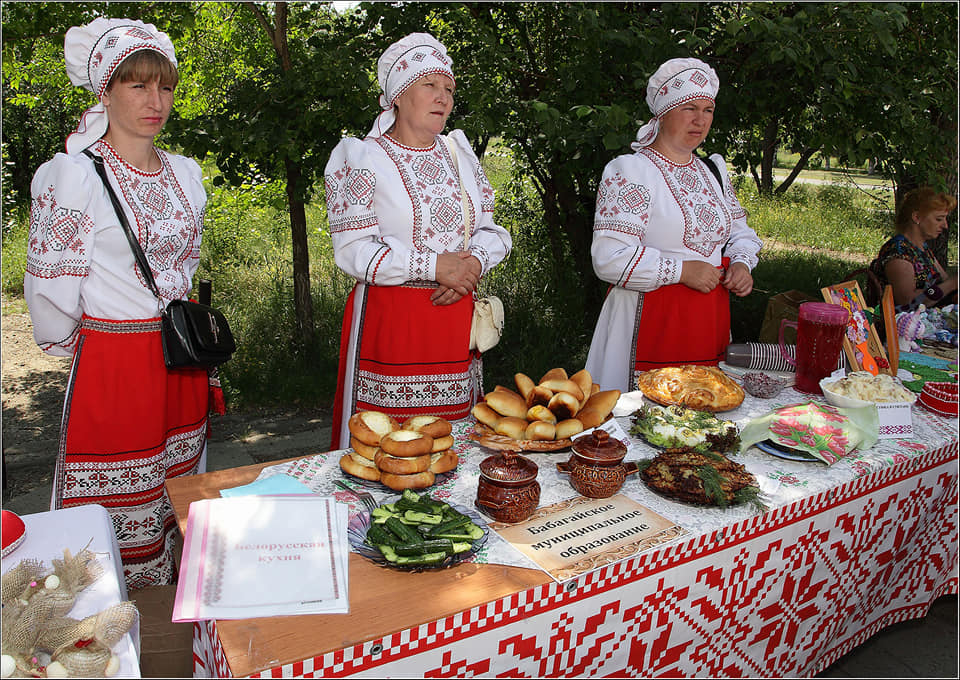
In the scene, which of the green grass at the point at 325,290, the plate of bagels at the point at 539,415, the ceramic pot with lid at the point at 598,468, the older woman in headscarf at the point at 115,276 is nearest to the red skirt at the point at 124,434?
the older woman in headscarf at the point at 115,276

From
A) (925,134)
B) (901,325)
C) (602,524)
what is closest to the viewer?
(602,524)

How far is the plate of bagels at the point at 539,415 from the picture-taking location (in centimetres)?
208

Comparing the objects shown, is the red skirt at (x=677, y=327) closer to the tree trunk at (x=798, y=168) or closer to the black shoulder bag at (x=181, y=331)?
the black shoulder bag at (x=181, y=331)

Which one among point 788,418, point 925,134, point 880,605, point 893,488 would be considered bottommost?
point 880,605

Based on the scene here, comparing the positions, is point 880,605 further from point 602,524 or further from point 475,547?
point 475,547

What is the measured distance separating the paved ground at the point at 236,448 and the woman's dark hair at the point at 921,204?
7.44 feet

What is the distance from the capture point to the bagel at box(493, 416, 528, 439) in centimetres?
210

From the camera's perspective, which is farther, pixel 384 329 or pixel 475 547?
pixel 384 329

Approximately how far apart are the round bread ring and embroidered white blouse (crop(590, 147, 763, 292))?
151 cm

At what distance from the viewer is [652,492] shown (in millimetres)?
1948

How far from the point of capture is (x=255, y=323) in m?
6.09

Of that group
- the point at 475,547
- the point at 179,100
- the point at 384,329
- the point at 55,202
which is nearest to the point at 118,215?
the point at 55,202

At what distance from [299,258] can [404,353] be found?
2.78 metres

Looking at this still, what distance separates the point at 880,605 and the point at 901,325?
1360 millimetres
